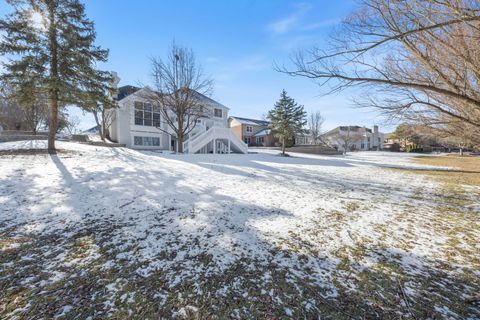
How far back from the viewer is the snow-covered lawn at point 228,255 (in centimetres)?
223

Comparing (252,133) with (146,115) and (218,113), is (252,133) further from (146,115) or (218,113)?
(146,115)

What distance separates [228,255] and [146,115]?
2252 centimetres

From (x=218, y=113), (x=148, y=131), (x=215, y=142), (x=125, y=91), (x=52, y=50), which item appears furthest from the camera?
(x=218, y=113)

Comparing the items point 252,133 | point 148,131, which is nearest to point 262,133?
point 252,133

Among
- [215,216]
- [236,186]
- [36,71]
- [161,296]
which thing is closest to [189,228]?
[215,216]

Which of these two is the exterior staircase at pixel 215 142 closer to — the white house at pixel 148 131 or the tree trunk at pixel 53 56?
the white house at pixel 148 131

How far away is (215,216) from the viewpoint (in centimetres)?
467

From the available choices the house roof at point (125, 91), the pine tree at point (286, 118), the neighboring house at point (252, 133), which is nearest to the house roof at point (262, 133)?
the neighboring house at point (252, 133)

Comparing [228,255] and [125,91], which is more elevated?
[125,91]

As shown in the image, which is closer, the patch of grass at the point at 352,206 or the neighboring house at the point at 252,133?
the patch of grass at the point at 352,206

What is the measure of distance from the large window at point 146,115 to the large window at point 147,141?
150cm

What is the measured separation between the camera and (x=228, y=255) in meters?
3.19

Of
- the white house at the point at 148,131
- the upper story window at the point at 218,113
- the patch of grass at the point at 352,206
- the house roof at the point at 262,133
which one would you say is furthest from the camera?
the house roof at the point at 262,133

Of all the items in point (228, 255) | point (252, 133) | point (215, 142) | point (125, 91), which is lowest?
point (228, 255)
